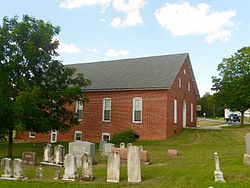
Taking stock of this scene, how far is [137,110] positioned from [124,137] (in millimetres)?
2949

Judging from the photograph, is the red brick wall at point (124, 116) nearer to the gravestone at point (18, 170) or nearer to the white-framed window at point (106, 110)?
the white-framed window at point (106, 110)

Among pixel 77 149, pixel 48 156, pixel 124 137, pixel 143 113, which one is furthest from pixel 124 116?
pixel 48 156

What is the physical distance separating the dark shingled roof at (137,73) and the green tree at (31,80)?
9.56m

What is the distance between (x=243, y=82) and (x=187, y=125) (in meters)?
7.27

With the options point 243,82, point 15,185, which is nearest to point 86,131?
point 243,82

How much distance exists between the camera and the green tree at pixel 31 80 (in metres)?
18.7

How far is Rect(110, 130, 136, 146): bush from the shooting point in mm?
28775

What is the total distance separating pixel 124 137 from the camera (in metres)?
29.1

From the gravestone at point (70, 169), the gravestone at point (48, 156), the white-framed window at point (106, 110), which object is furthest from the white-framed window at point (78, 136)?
the gravestone at point (70, 169)

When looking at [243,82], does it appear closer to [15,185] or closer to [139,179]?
[139,179]

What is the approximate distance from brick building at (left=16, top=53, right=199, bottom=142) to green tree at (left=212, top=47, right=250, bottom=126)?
3.22 metres

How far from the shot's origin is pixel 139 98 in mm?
30375

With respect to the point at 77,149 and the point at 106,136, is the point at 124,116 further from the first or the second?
the point at 77,149

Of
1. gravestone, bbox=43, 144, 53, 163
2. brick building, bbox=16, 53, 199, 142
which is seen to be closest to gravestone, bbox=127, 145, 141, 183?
gravestone, bbox=43, 144, 53, 163
